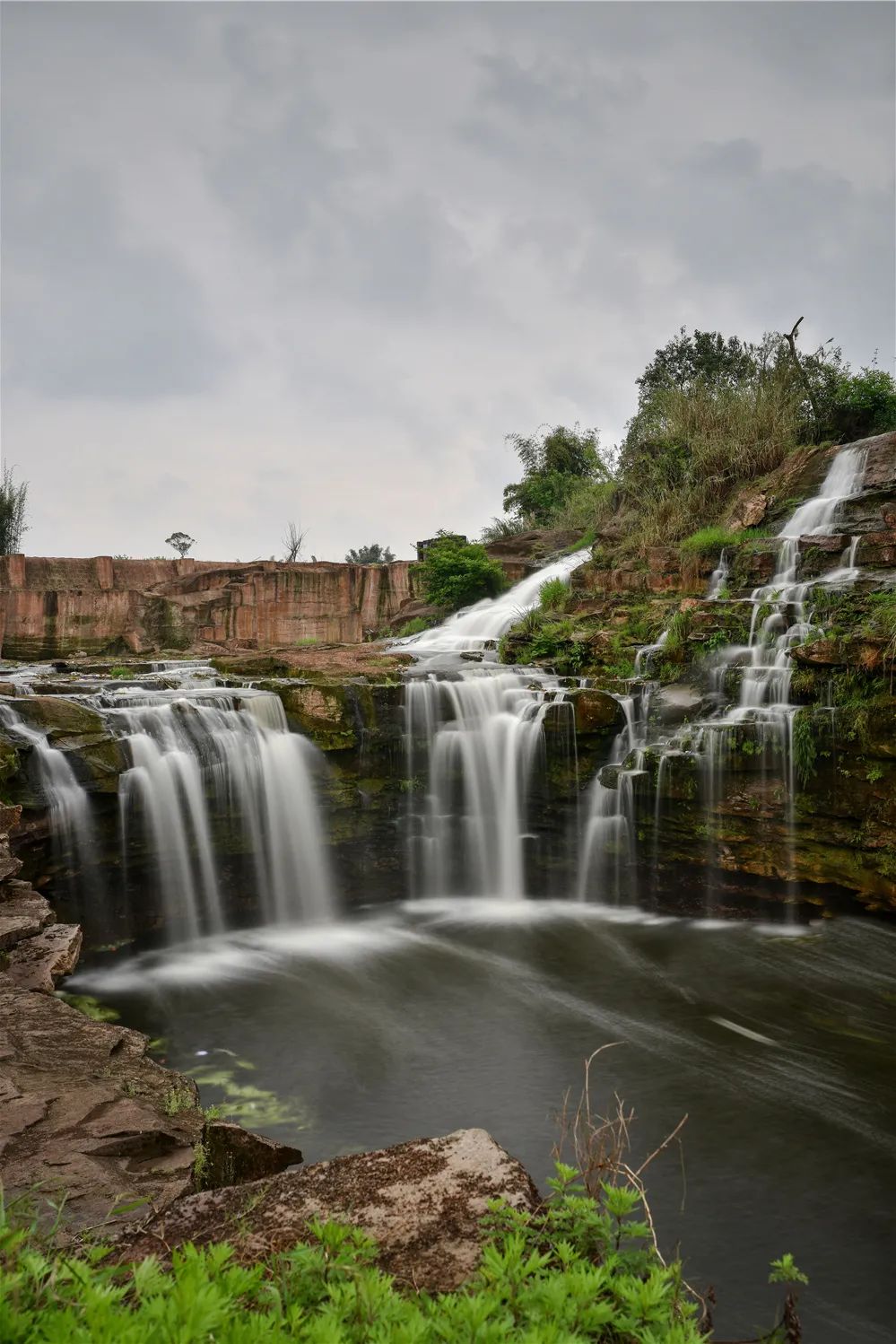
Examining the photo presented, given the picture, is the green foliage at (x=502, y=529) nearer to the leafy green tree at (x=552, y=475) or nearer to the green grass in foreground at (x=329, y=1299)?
the leafy green tree at (x=552, y=475)

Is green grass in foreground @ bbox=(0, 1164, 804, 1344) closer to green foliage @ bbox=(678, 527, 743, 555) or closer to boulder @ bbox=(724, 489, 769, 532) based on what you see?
green foliage @ bbox=(678, 527, 743, 555)

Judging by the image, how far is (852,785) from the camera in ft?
30.1

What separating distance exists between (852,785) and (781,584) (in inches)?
196

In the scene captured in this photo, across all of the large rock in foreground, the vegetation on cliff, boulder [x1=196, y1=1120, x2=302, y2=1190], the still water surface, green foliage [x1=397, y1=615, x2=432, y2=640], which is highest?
the vegetation on cliff

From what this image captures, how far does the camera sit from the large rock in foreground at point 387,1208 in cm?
235

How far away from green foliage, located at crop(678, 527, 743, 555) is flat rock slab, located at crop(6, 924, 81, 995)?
1280cm

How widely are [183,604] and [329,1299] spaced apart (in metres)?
23.4

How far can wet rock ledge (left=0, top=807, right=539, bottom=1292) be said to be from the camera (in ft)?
8.02

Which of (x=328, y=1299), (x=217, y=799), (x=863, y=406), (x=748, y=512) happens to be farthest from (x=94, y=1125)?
(x=863, y=406)

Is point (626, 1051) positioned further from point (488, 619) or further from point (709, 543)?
point (488, 619)

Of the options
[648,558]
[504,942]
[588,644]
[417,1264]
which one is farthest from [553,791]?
[417,1264]

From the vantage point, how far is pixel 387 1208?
2580 millimetres

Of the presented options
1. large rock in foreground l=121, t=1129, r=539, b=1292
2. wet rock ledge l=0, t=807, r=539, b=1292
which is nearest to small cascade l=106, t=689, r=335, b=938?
wet rock ledge l=0, t=807, r=539, b=1292

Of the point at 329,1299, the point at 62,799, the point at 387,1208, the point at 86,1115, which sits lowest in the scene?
the point at 86,1115
